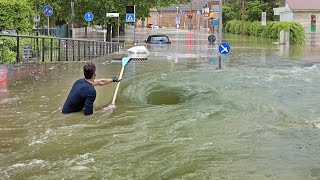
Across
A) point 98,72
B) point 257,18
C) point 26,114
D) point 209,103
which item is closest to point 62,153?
point 26,114

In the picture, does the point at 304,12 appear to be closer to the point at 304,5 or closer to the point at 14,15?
the point at 304,5

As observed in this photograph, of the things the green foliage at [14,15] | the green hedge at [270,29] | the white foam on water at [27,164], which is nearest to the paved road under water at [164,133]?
the white foam on water at [27,164]

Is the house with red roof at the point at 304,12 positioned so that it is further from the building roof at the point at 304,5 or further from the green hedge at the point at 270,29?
the green hedge at the point at 270,29

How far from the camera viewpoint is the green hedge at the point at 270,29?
46219 mm

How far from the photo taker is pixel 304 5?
221 ft

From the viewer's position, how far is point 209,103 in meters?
11.6

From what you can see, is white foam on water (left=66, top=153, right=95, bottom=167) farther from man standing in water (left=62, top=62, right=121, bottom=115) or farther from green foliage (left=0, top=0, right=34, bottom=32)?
green foliage (left=0, top=0, right=34, bottom=32)

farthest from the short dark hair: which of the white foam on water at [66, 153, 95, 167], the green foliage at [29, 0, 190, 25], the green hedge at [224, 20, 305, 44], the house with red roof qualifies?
the house with red roof

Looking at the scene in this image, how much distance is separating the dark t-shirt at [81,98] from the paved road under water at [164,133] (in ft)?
0.53

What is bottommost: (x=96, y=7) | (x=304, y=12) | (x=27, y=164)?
(x=27, y=164)

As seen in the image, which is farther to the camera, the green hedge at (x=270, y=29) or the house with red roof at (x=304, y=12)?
the house with red roof at (x=304, y=12)

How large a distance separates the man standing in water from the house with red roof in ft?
199

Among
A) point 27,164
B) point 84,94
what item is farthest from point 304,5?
point 27,164

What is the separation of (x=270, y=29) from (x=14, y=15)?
133 feet
